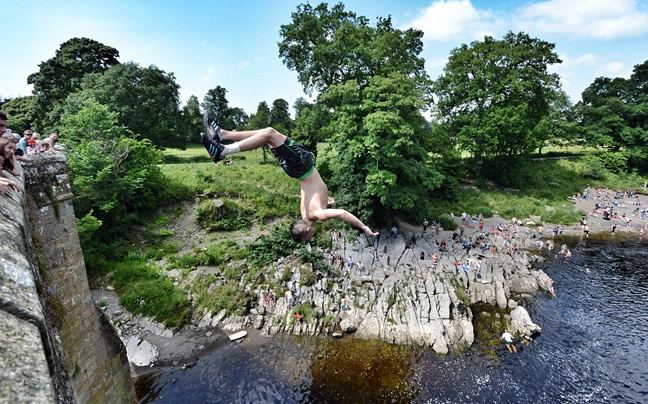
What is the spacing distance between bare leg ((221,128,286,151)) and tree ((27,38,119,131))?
3033cm

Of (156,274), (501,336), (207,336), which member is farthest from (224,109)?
(501,336)

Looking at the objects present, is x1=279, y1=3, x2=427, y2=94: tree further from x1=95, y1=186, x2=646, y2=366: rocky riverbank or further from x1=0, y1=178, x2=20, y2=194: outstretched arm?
x1=0, y1=178, x2=20, y2=194: outstretched arm

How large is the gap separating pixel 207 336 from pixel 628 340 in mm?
20199

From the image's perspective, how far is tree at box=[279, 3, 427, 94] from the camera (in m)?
21.3

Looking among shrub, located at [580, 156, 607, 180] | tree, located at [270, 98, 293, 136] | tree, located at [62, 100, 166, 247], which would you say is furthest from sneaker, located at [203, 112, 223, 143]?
shrub, located at [580, 156, 607, 180]

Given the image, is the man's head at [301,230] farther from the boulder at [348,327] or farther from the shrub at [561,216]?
the shrub at [561,216]

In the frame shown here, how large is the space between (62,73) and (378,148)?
33.9 m

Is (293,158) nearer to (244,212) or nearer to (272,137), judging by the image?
(272,137)

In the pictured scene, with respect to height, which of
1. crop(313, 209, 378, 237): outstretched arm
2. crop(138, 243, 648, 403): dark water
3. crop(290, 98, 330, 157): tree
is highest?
crop(290, 98, 330, 157): tree

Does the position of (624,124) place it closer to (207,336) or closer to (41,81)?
(207,336)

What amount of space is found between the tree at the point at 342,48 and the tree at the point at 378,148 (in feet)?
7.72

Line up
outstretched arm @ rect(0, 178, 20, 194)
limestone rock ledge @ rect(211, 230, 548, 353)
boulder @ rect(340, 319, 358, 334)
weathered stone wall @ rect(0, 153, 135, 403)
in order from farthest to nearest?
boulder @ rect(340, 319, 358, 334)
limestone rock ledge @ rect(211, 230, 548, 353)
weathered stone wall @ rect(0, 153, 135, 403)
outstretched arm @ rect(0, 178, 20, 194)

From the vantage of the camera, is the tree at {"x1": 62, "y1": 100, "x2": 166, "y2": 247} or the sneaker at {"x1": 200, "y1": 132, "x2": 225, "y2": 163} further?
the tree at {"x1": 62, "y1": 100, "x2": 166, "y2": 247}

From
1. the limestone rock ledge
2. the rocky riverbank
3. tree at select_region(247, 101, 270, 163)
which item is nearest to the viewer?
the rocky riverbank
